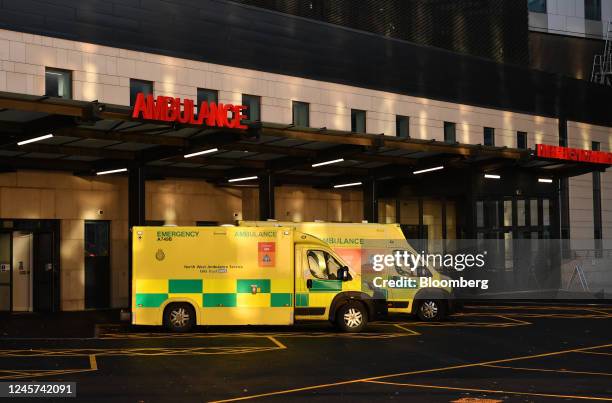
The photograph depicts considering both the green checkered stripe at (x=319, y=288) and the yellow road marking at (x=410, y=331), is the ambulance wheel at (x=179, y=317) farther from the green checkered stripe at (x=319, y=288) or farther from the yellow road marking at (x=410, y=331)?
the yellow road marking at (x=410, y=331)

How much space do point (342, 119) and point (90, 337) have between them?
57.0 ft

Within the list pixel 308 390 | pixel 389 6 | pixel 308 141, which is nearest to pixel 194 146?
pixel 308 141

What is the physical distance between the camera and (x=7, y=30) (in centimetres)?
2742

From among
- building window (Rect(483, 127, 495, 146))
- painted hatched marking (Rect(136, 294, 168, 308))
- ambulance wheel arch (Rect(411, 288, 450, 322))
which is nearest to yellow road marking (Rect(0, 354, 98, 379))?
painted hatched marking (Rect(136, 294, 168, 308))

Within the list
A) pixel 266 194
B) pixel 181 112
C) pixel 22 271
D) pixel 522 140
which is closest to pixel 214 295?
pixel 181 112

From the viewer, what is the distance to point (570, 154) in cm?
3544

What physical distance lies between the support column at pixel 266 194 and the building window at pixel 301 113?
4692 millimetres

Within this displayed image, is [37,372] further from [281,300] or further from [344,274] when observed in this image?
[344,274]

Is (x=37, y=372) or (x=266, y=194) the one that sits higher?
(x=266, y=194)

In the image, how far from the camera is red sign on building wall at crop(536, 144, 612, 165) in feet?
113

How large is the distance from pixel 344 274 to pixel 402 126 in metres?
16.9

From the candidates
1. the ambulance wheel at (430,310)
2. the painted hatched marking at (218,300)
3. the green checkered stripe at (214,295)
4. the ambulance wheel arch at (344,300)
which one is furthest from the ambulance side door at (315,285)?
the ambulance wheel at (430,310)

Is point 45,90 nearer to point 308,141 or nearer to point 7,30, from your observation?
point 7,30

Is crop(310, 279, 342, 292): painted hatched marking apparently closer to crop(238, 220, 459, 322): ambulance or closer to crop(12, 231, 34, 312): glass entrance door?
crop(238, 220, 459, 322): ambulance
